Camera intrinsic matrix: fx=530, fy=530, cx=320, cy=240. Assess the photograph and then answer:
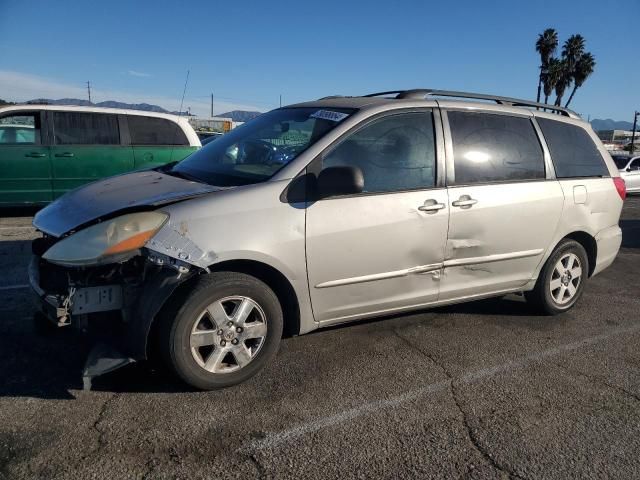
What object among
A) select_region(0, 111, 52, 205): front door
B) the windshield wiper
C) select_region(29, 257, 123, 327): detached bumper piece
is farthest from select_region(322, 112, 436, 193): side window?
select_region(0, 111, 52, 205): front door

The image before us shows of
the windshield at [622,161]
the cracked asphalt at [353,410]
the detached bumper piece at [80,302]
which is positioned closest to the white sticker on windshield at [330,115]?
the cracked asphalt at [353,410]

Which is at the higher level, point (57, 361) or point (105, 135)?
point (105, 135)

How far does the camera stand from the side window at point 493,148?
12.8 feet

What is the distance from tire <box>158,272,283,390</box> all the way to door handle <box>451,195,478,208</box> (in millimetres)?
1505

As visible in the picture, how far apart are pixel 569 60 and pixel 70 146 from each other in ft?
168

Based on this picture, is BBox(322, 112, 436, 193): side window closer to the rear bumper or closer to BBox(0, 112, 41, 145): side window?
the rear bumper

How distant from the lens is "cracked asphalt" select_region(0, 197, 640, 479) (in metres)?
2.45

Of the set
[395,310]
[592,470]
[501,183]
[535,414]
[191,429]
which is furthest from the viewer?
[501,183]

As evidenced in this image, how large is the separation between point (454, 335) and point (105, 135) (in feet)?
22.3

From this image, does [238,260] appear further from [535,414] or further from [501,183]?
[501,183]

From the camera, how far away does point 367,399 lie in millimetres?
3061

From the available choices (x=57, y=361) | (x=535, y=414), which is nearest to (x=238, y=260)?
(x=57, y=361)

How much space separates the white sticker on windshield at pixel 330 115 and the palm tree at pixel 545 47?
4861cm

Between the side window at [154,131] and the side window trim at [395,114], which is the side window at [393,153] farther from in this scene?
the side window at [154,131]
